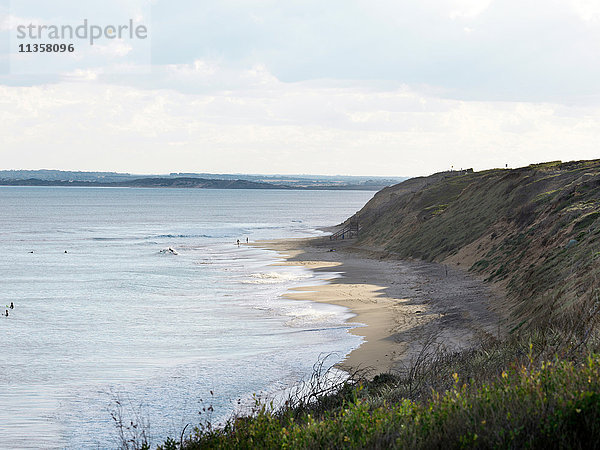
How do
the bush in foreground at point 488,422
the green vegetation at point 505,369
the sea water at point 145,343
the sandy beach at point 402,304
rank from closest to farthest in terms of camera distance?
the bush in foreground at point 488,422, the green vegetation at point 505,369, the sea water at point 145,343, the sandy beach at point 402,304

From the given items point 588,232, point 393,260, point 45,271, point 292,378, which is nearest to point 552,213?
point 588,232

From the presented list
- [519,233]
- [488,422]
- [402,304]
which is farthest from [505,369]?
[519,233]

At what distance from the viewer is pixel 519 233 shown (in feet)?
117

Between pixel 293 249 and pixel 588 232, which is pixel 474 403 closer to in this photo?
pixel 588 232

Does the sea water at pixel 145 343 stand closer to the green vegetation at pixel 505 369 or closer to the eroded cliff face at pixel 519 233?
the green vegetation at pixel 505 369

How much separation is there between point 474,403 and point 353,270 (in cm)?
3637

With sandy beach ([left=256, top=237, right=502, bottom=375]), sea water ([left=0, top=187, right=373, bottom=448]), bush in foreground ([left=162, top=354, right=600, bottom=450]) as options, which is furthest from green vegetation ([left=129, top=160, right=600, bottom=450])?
sea water ([left=0, top=187, right=373, bottom=448])

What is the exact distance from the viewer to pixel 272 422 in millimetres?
8289

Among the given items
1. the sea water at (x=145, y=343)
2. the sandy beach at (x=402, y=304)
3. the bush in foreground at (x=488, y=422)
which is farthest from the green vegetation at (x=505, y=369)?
the sea water at (x=145, y=343)

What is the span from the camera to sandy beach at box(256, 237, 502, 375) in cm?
1962

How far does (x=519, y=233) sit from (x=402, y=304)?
11.7 meters

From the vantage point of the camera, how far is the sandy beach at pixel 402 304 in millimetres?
19625

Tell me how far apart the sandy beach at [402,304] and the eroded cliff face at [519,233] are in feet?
4.61

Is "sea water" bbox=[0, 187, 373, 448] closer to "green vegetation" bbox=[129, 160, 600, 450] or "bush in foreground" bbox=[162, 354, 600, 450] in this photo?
"green vegetation" bbox=[129, 160, 600, 450]
